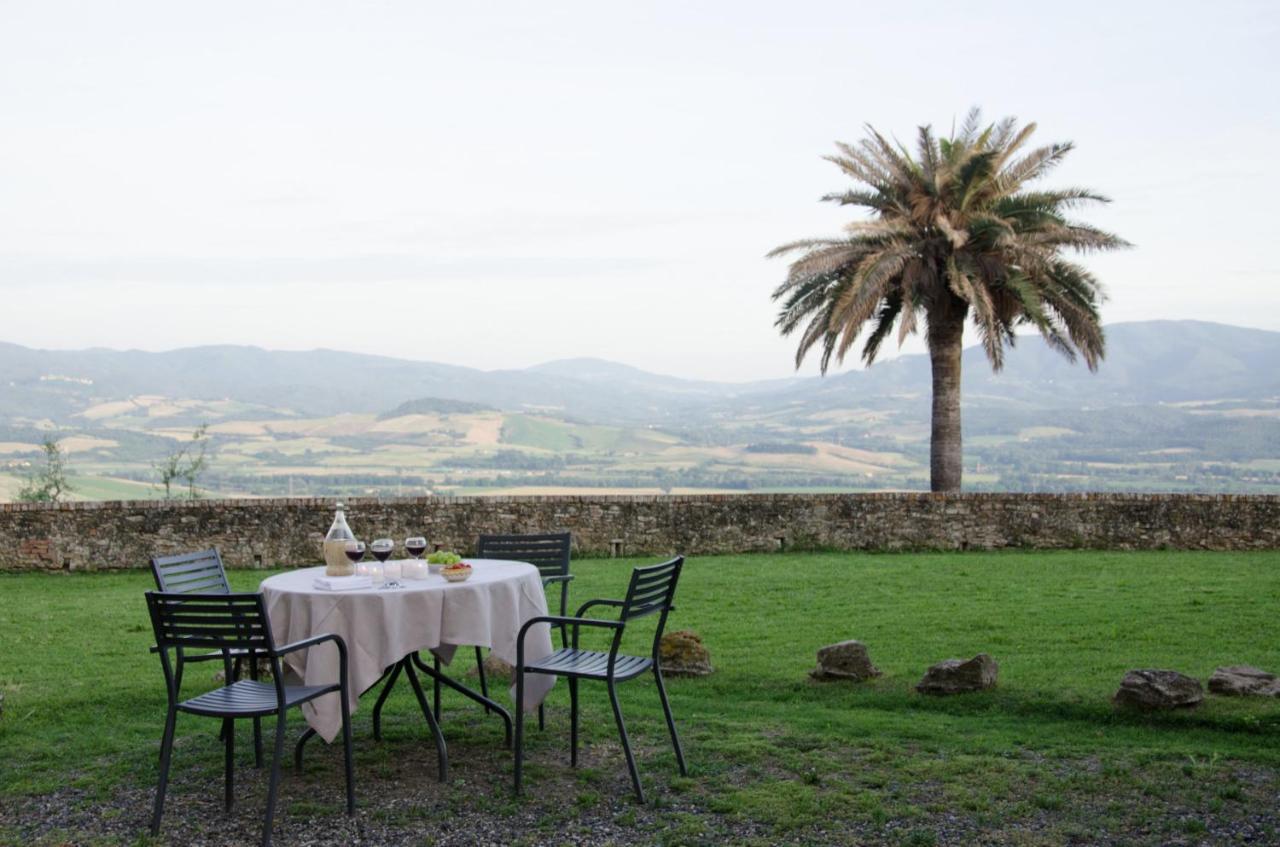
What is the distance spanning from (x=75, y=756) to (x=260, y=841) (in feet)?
6.54

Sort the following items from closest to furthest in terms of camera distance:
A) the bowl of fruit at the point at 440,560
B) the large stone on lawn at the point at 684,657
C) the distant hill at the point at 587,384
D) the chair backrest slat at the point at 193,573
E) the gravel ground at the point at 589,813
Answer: the gravel ground at the point at 589,813 < the bowl of fruit at the point at 440,560 < the chair backrest slat at the point at 193,573 < the large stone on lawn at the point at 684,657 < the distant hill at the point at 587,384

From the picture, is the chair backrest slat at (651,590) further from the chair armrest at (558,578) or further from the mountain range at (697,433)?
the mountain range at (697,433)

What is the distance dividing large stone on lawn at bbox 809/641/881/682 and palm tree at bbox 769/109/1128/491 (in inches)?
463

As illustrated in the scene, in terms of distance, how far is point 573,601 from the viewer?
12242mm

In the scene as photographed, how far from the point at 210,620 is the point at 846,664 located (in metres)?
4.46

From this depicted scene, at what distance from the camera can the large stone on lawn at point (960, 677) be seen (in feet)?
23.9

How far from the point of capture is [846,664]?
780cm

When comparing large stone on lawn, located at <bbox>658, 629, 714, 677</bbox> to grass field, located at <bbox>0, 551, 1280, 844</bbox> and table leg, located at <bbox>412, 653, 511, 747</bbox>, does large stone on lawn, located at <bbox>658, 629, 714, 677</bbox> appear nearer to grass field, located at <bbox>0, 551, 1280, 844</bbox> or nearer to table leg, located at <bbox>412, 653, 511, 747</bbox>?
grass field, located at <bbox>0, 551, 1280, 844</bbox>

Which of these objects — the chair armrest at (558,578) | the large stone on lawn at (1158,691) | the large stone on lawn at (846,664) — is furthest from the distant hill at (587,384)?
the large stone on lawn at (1158,691)

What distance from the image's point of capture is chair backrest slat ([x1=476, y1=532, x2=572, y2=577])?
7.51 m

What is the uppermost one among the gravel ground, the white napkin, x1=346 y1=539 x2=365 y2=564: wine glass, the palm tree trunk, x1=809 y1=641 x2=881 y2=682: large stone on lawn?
the palm tree trunk

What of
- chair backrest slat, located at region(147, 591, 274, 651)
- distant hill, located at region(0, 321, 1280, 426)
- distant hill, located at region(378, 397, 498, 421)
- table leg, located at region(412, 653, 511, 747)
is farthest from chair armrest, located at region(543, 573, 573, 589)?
distant hill, located at region(0, 321, 1280, 426)

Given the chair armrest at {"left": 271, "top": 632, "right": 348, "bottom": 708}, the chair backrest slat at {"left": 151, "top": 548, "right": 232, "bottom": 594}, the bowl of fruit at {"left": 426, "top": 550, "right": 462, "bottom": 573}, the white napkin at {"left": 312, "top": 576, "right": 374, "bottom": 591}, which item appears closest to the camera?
the chair armrest at {"left": 271, "top": 632, "right": 348, "bottom": 708}

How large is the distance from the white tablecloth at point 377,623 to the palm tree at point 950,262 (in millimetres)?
14247
